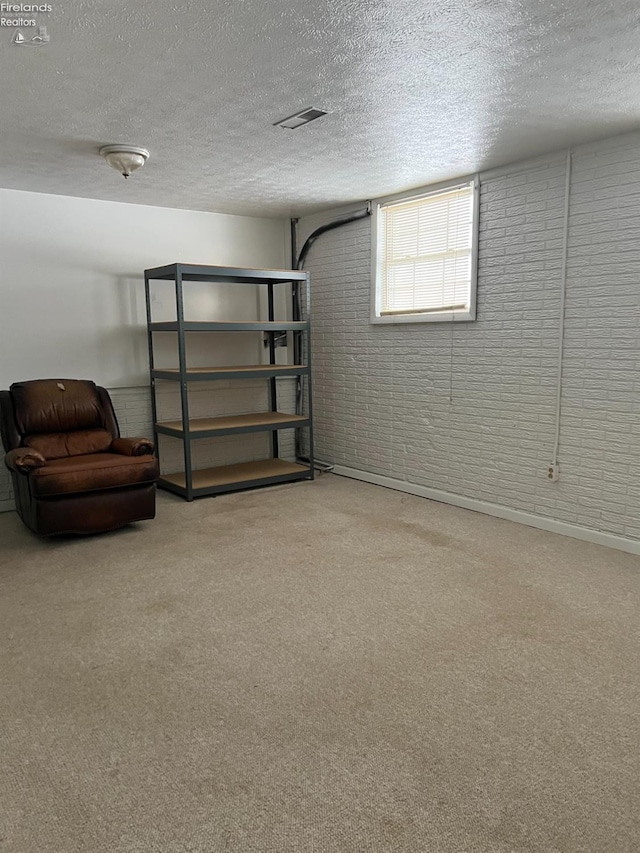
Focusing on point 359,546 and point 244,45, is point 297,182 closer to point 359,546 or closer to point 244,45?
point 244,45

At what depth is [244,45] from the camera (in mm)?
2299

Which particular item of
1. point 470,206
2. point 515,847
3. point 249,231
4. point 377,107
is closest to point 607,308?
point 470,206

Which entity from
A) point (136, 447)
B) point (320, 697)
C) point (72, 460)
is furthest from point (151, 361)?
point (320, 697)

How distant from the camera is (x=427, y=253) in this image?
476 centimetres

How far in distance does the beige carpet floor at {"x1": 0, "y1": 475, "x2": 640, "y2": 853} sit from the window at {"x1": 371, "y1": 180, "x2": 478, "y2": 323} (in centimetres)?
190

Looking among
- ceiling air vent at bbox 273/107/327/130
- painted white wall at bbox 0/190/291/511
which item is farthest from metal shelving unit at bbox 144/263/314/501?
ceiling air vent at bbox 273/107/327/130

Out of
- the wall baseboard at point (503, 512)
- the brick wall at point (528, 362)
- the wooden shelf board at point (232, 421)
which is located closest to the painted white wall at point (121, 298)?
the wooden shelf board at point (232, 421)

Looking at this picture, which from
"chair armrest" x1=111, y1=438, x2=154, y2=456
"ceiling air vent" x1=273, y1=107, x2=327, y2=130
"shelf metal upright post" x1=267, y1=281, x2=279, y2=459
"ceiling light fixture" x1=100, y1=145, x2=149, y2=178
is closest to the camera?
"ceiling air vent" x1=273, y1=107, x2=327, y2=130

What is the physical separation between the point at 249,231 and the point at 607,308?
3.44 metres

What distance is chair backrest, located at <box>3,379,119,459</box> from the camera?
4.29 metres

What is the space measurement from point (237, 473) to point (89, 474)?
1.70 metres

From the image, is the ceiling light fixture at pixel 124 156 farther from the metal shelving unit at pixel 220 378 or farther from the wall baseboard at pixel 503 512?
the wall baseboard at pixel 503 512

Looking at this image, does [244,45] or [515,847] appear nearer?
[515,847]

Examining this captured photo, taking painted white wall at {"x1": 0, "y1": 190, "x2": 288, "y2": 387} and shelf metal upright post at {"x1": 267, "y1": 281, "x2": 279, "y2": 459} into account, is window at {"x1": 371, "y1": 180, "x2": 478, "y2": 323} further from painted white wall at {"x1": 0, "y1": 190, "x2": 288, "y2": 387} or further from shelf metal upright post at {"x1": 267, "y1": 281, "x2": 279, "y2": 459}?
painted white wall at {"x1": 0, "y1": 190, "x2": 288, "y2": 387}
